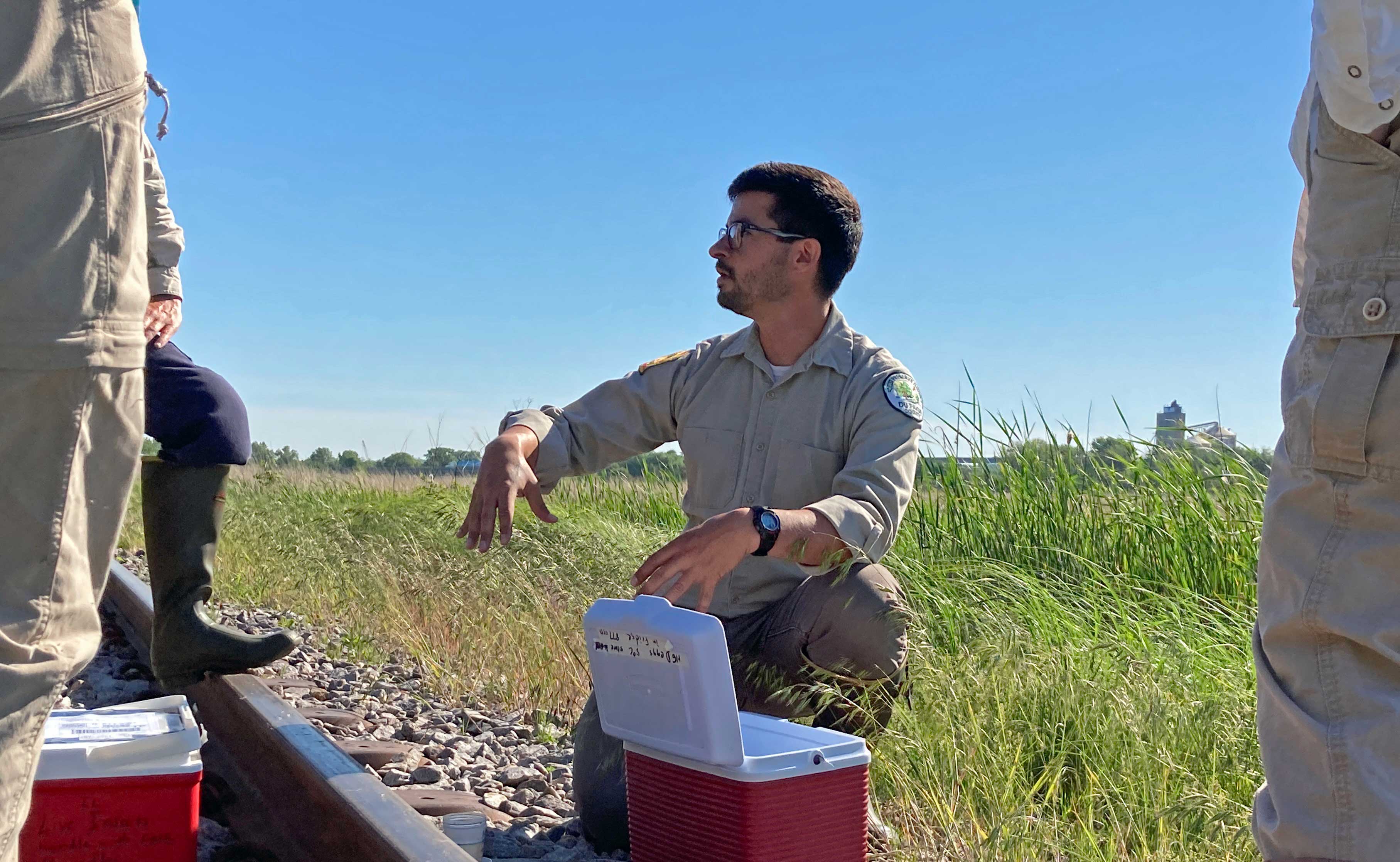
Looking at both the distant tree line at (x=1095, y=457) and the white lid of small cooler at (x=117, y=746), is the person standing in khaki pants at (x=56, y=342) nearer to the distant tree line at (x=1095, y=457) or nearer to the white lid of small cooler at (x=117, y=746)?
the white lid of small cooler at (x=117, y=746)

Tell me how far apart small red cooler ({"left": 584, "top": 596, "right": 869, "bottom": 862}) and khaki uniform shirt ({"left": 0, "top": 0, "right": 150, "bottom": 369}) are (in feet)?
3.34

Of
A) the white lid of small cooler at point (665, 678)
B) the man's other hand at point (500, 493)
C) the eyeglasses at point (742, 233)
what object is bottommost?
the white lid of small cooler at point (665, 678)

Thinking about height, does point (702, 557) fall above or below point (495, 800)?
above

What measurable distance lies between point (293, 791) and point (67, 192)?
1792 millimetres

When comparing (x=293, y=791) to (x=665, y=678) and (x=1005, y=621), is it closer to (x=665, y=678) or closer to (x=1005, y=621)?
(x=665, y=678)

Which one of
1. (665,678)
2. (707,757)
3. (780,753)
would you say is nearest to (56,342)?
(665,678)

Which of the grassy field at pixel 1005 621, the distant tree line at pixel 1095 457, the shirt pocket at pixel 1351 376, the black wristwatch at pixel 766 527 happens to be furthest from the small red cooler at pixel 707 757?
the distant tree line at pixel 1095 457

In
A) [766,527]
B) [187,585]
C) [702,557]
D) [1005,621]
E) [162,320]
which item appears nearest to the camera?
[702,557]

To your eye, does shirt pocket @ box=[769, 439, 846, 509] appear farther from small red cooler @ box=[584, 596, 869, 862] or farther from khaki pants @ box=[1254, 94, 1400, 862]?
khaki pants @ box=[1254, 94, 1400, 862]

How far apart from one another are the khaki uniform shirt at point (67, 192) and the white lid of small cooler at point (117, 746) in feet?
4.04

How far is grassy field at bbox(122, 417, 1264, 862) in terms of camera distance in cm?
302

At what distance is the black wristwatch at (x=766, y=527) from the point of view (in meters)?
2.62

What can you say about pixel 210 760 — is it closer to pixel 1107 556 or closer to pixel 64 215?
pixel 64 215

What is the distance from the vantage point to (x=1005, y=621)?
4.66 meters
